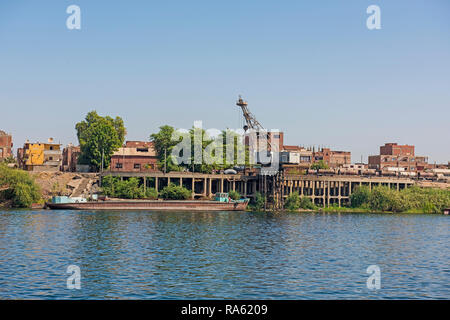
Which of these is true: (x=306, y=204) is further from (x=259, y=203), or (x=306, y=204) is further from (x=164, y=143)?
(x=164, y=143)

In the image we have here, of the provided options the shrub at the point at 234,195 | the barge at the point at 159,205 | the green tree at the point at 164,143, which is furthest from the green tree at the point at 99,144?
the shrub at the point at 234,195

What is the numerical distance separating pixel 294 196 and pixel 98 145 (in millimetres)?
50118

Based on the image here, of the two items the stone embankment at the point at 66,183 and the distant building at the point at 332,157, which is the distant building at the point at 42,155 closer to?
the stone embankment at the point at 66,183

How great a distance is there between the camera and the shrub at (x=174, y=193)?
A: 118 meters

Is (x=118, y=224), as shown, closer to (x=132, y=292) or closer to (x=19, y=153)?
(x=132, y=292)

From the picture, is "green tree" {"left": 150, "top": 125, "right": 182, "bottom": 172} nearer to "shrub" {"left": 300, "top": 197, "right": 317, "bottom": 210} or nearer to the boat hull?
the boat hull

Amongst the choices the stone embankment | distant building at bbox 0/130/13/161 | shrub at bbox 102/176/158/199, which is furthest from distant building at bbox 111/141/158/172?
distant building at bbox 0/130/13/161

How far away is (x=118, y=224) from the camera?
7150 centimetres

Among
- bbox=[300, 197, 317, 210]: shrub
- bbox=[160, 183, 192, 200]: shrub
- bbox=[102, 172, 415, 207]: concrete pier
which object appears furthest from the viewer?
bbox=[102, 172, 415, 207]: concrete pier

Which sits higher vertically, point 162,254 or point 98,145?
point 98,145

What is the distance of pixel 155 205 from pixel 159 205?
0.82 meters

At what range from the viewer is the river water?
3178 centimetres

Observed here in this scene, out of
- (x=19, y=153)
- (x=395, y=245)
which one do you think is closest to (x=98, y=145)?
(x=19, y=153)

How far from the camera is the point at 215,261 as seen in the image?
42594 mm
